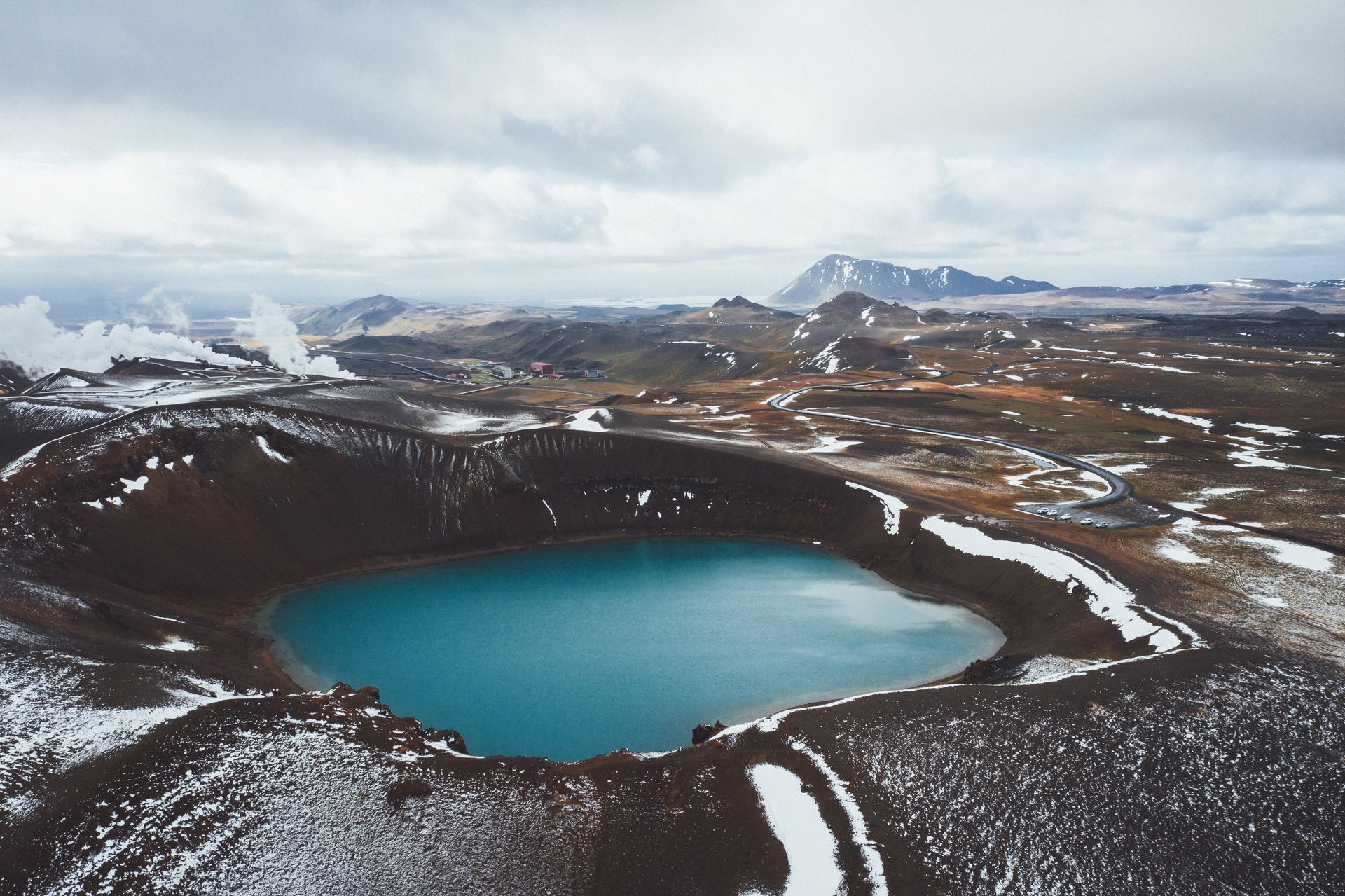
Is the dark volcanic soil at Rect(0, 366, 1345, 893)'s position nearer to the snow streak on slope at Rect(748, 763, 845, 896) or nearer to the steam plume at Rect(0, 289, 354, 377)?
the snow streak on slope at Rect(748, 763, 845, 896)

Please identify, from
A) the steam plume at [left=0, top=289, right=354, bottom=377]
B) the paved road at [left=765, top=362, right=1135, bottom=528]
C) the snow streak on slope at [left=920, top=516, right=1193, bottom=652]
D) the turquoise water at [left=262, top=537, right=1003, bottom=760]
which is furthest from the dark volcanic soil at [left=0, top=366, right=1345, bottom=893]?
the steam plume at [left=0, top=289, right=354, bottom=377]

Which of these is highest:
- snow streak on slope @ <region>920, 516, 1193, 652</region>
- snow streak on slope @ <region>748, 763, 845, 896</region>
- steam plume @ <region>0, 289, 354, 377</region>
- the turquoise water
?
steam plume @ <region>0, 289, 354, 377</region>

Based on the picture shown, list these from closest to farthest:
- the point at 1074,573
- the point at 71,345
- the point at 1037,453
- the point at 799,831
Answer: the point at 799,831 → the point at 1074,573 → the point at 1037,453 → the point at 71,345

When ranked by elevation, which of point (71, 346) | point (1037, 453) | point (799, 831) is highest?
point (71, 346)

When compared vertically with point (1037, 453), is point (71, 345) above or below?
above

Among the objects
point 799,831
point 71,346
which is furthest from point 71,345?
point 799,831

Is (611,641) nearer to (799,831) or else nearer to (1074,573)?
(799,831)

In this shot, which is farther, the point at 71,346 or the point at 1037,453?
the point at 71,346
